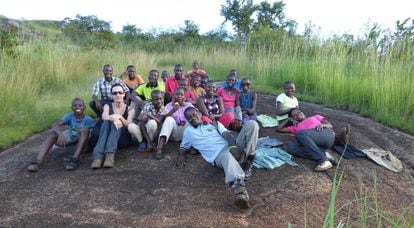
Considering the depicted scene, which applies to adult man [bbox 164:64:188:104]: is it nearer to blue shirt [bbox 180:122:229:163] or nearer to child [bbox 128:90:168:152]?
child [bbox 128:90:168:152]

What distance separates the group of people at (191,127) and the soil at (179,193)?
165 millimetres

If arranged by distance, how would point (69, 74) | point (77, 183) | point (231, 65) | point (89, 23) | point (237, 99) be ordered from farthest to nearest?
1. point (89, 23)
2. point (231, 65)
3. point (69, 74)
4. point (237, 99)
5. point (77, 183)

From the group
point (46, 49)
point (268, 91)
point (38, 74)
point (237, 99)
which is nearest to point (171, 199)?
point (237, 99)

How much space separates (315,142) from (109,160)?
2447mm

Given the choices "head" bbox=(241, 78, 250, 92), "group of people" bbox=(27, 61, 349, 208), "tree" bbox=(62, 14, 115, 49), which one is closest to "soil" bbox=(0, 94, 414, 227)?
"group of people" bbox=(27, 61, 349, 208)

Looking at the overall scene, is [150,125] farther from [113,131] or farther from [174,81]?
[174,81]

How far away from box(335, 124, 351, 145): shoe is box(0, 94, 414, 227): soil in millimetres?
269

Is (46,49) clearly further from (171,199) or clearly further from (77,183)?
(171,199)

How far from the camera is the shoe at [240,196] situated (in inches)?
144

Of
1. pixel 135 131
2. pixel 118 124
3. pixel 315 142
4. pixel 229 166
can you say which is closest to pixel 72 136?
pixel 118 124

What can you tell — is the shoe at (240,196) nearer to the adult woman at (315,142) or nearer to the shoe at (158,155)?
the adult woman at (315,142)

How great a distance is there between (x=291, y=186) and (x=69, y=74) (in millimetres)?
7260

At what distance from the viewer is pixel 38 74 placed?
9.02 meters

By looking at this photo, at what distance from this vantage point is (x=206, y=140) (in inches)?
184
